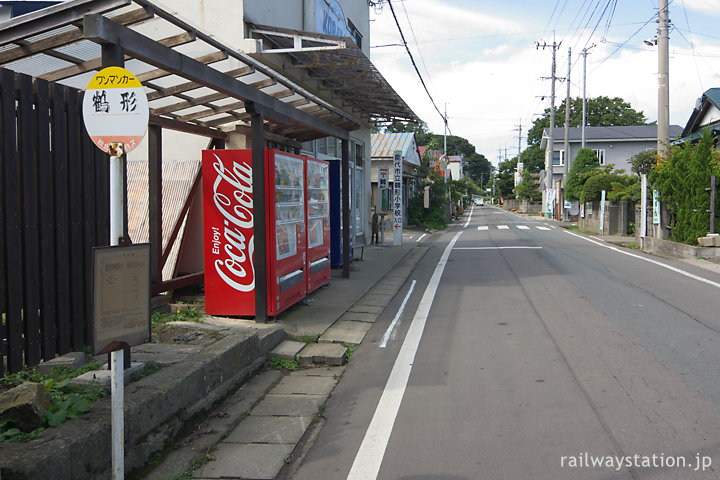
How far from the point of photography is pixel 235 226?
7457 mm

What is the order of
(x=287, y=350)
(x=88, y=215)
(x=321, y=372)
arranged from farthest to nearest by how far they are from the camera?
1. (x=287, y=350)
2. (x=321, y=372)
3. (x=88, y=215)

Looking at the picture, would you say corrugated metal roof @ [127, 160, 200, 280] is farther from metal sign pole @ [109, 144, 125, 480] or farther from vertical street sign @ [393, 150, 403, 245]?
vertical street sign @ [393, 150, 403, 245]

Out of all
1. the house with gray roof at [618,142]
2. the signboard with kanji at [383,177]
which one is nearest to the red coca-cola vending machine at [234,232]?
the signboard with kanji at [383,177]

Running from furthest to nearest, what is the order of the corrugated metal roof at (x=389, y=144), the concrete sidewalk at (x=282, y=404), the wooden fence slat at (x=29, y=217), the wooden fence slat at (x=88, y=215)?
the corrugated metal roof at (x=389, y=144)
the wooden fence slat at (x=88, y=215)
the wooden fence slat at (x=29, y=217)
the concrete sidewalk at (x=282, y=404)

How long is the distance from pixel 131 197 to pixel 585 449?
7682 mm

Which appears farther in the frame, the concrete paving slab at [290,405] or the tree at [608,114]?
the tree at [608,114]

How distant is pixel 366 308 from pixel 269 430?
4.70 m

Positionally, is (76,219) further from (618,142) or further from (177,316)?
(618,142)

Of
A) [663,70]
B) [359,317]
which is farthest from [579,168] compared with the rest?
[359,317]

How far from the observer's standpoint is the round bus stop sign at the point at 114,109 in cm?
373

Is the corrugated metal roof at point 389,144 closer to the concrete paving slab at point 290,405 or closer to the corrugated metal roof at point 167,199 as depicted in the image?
the corrugated metal roof at point 167,199

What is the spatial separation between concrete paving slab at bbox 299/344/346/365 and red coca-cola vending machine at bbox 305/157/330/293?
240 centimetres

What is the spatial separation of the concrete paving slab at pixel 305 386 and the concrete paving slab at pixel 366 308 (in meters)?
3.05

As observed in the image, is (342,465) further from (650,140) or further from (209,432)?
(650,140)
